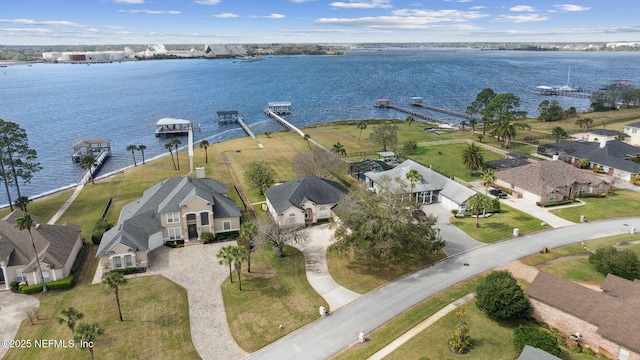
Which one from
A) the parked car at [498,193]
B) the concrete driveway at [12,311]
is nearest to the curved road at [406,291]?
the parked car at [498,193]

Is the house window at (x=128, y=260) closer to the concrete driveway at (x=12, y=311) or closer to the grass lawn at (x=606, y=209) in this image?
the concrete driveway at (x=12, y=311)

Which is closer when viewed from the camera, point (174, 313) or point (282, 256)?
point (174, 313)

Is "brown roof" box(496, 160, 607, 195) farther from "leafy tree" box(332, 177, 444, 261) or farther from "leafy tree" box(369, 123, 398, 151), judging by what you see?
"leafy tree" box(369, 123, 398, 151)

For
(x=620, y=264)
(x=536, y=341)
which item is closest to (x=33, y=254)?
(x=536, y=341)

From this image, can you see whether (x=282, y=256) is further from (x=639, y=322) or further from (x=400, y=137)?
(x=400, y=137)

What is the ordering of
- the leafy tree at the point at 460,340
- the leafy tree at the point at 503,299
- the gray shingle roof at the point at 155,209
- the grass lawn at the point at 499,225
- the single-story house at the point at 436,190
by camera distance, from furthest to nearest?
the single-story house at the point at 436,190 → the grass lawn at the point at 499,225 → the gray shingle roof at the point at 155,209 → the leafy tree at the point at 503,299 → the leafy tree at the point at 460,340

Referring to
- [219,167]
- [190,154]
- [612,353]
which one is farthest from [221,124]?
[612,353]
